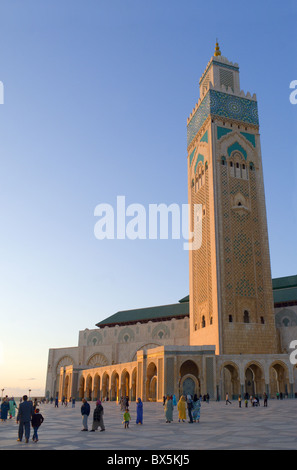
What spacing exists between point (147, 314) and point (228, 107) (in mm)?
23847

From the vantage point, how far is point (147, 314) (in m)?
46.8

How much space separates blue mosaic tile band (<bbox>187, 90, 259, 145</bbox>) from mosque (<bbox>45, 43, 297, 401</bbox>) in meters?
0.09

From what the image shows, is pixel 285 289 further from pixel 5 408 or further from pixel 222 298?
pixel 5 408

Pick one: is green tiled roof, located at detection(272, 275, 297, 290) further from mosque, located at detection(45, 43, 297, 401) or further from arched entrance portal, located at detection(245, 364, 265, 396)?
arched entrance portal, located at detection(245, 364, 265, 396)

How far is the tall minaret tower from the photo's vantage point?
2973cm

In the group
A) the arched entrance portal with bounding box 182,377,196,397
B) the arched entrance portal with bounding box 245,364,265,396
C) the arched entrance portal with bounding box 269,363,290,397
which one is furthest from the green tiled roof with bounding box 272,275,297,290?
the arched entrance portal with bounding box 182,377,196,397

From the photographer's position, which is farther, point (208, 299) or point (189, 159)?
point (189, 159)

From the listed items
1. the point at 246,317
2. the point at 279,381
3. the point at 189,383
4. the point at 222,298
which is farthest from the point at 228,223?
the point at 189,383

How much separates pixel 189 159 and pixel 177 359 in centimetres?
2050

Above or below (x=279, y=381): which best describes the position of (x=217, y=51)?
above

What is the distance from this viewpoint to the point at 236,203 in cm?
3309
